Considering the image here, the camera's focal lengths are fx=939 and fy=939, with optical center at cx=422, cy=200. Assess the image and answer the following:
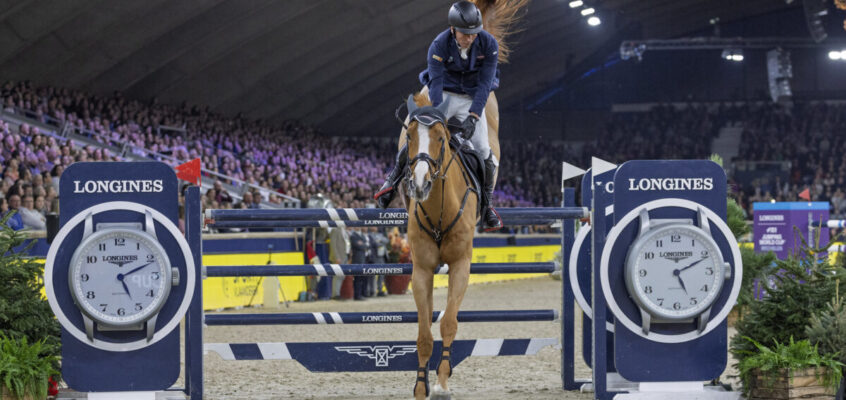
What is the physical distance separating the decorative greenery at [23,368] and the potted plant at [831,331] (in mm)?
4217

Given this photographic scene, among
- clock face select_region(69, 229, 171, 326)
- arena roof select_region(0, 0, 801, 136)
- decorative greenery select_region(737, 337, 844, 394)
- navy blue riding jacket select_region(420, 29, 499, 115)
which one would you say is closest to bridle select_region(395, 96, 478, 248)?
navy blue riding jacket select_region(420, 29, 499, 115)

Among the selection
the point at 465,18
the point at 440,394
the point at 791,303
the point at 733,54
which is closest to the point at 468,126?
the point at 465,18

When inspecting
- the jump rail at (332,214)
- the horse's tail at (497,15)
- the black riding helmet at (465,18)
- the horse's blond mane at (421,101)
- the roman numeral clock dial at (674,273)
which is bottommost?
the roman numeral clock dial at (674,273)

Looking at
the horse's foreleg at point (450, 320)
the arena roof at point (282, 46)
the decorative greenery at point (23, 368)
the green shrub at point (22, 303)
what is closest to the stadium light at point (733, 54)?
the arena roof at point (282, 46)

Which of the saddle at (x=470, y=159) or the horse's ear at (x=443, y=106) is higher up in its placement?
the horse's ear at (x=443, y=106)

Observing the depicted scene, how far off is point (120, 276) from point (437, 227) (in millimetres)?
1833

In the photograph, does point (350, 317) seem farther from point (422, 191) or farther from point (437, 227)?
point (422, 191)

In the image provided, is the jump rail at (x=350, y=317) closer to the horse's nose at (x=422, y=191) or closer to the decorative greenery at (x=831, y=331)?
the horse's nose at (x=422, y=191)

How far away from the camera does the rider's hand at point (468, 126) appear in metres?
5.77

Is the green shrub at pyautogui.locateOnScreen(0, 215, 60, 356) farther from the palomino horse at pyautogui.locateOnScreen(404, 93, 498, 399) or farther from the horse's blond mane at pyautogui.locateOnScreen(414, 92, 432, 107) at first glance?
the horse's blond mane at pyautogui.locateOnScreen(414, 92, 432, 107)

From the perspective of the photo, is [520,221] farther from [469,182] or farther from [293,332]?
[293,332]

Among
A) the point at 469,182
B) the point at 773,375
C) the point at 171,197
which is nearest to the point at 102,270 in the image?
the point at 171,197

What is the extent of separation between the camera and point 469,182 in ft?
19.6

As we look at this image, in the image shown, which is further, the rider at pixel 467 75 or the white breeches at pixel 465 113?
the white breeches at pixel 465 113
